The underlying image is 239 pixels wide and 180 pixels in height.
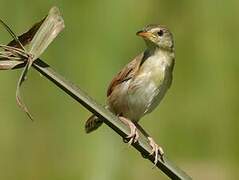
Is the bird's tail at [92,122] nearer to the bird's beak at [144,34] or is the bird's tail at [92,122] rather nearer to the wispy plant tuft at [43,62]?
the bird's beak at [144,34]

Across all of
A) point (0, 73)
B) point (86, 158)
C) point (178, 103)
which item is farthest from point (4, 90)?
point (178, 103)

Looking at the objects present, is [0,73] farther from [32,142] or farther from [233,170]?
[233,170]

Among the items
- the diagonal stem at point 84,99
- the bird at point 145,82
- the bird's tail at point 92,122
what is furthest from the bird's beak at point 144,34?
the diagonal stem at point 84,99

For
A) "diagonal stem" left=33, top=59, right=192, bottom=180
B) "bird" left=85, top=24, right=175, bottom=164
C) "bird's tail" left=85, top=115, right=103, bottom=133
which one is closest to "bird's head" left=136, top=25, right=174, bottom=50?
"bird" left=85, top=24, right=175, bottom=164

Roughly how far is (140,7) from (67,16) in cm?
27

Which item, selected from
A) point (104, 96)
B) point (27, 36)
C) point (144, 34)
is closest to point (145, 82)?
point (144, 34)

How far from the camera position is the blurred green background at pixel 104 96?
86.0 inches

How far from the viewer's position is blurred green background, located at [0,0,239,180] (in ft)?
7.17

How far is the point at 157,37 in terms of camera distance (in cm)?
182

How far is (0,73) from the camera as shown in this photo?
2.43 metres

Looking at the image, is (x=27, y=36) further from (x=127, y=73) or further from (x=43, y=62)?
(x=127, y=73)

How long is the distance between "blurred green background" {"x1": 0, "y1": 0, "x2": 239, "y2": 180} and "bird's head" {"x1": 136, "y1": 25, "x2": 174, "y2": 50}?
0.81 ft

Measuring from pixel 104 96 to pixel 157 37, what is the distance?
0.39 m

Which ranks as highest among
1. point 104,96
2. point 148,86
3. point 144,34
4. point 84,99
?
point 84,99
